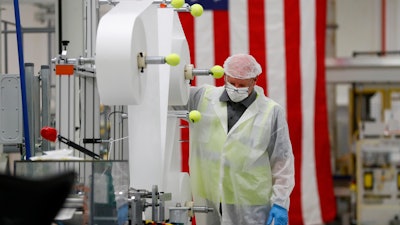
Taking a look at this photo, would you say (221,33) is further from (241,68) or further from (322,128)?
(241,68)

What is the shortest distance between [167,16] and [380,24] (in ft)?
23.3

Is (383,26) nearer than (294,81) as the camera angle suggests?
No

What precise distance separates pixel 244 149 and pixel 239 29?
2694 mm

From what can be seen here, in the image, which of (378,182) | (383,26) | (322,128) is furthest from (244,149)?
(383,26)

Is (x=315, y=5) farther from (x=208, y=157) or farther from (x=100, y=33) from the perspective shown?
(x=100, y=33)

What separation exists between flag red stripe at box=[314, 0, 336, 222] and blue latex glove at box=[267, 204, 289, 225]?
2825 millimetres

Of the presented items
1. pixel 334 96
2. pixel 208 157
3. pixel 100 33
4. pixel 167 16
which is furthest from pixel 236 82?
pixel 334 96

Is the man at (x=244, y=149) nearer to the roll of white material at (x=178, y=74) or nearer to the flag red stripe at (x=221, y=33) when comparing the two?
the roll of white material at (x=178, y=74)

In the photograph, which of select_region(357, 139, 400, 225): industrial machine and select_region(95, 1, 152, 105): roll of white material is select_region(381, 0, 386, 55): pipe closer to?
select_region(357, 139, 400, 225): industrial machine

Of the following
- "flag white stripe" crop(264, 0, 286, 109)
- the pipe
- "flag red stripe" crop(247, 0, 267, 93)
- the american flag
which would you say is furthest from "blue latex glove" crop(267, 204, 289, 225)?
the pipe

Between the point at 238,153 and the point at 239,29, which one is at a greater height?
the point at 239,29

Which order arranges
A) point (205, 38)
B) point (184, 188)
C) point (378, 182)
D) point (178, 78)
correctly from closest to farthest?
point (178, 78) < point (184, 188) < point (205, 38) < point (378, 182)

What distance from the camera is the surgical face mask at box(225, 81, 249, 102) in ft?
10.5

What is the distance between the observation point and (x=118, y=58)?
2.12 m
